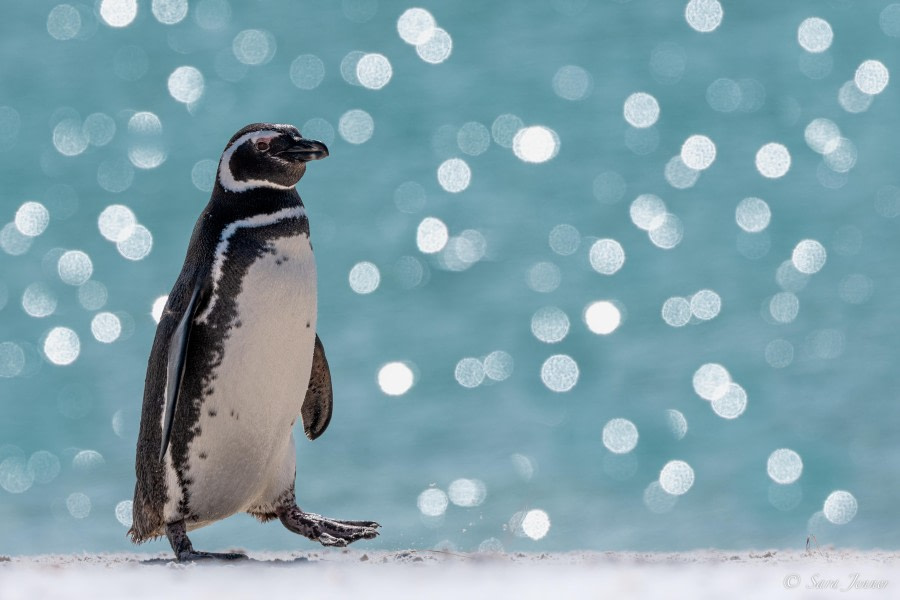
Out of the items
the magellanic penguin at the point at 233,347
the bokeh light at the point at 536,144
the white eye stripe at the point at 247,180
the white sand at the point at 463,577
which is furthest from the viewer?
the bokeh light at the point at 536,144

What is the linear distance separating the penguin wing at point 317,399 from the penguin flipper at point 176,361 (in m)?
0.89

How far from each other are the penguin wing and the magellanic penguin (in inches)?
20.4

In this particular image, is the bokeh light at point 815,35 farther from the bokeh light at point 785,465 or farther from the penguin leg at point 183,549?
the penguin leg at point 183,549

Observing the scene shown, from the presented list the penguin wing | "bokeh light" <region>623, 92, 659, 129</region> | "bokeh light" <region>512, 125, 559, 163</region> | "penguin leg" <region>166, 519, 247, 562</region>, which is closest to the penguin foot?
"penguin leg" <region>166, 519, 247, 562</region>

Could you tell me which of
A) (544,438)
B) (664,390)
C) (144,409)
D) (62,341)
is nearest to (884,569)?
(144,409)

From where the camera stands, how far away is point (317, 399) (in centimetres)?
630

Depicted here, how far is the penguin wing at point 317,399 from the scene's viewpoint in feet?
20.4

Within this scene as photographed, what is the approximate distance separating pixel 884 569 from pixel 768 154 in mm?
15278

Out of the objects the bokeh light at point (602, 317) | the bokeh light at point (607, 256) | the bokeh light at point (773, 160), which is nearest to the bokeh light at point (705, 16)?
the bokeh light at point (773, 160)

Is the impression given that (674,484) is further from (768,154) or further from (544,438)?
(768,154)

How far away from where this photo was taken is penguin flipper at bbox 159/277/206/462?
5.31 metres

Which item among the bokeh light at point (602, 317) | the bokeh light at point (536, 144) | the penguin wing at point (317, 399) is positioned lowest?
the penguin wing at point (317, 399)

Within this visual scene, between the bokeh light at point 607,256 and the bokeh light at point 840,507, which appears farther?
the bokeh light at point 607,256

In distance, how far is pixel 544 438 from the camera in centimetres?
1297
